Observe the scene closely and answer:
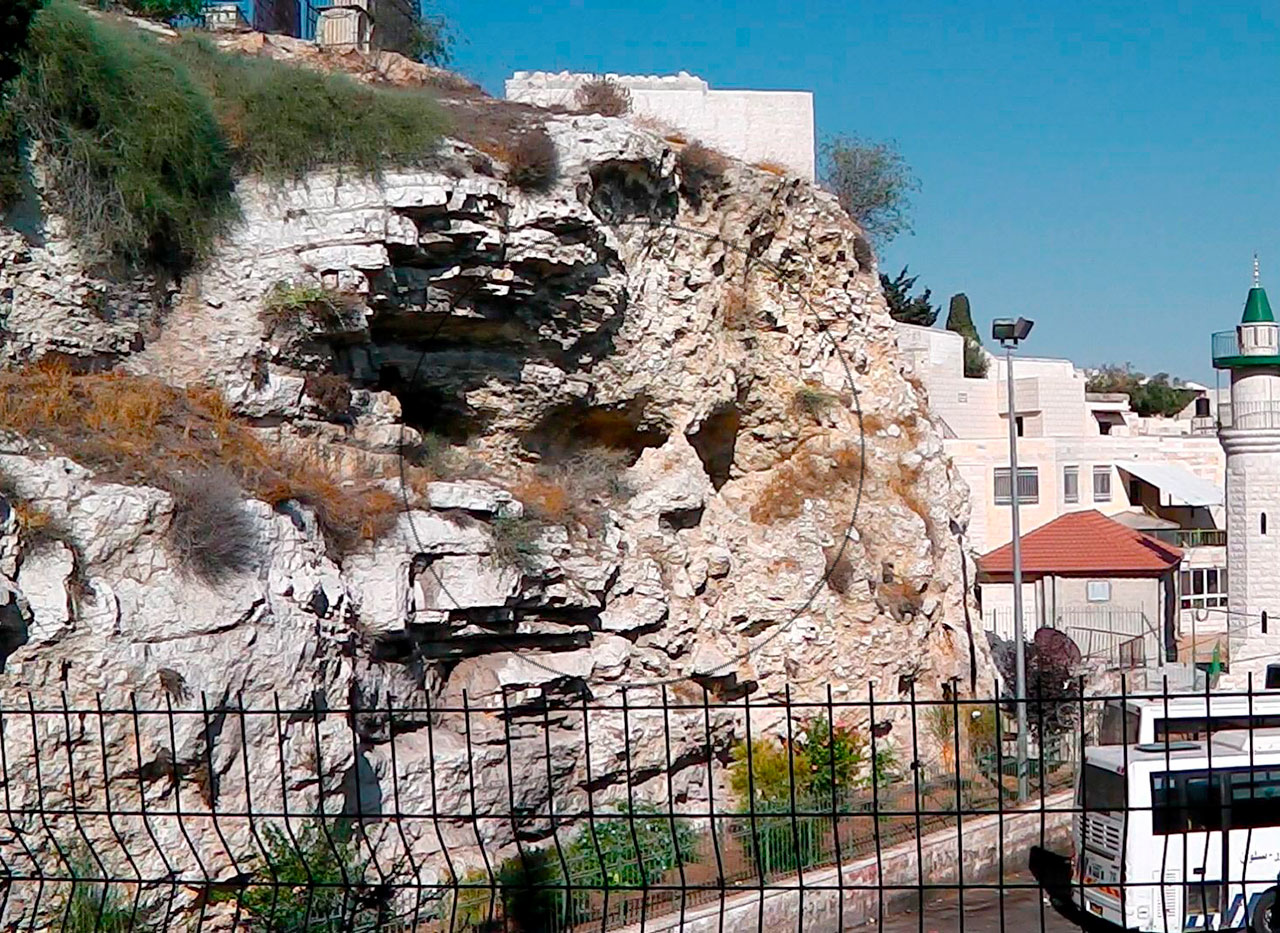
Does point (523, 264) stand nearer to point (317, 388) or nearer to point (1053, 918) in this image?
point (317, 388)

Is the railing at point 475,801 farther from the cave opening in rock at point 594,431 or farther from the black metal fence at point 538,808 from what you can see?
the cave opening in rock at point 594,431

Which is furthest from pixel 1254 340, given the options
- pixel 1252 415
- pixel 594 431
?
pixel 594 431

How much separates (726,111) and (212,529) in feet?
34.9

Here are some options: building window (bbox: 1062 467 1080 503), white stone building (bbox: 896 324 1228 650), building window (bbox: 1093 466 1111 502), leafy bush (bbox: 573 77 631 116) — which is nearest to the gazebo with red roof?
white stone building (bbox: 896 324 1228 650)

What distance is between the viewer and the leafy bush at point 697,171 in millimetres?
15867

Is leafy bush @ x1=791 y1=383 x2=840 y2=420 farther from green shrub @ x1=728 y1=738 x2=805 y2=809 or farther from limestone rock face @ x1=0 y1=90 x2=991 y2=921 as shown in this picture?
green shrub @ x1=728 y1=738 x2=805 y2=809

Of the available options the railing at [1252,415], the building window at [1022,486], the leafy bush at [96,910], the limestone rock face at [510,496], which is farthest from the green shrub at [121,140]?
the building window at [1022,486]

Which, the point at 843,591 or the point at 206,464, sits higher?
the point at 206,464

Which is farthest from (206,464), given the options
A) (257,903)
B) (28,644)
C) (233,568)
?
(257,903)

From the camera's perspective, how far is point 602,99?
16.7 metres

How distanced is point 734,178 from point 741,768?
7212 millimetres

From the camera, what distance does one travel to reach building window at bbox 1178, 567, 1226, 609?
92.6 ft

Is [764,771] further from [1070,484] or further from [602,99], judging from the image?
[1070,484]

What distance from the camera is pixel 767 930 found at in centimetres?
1073
